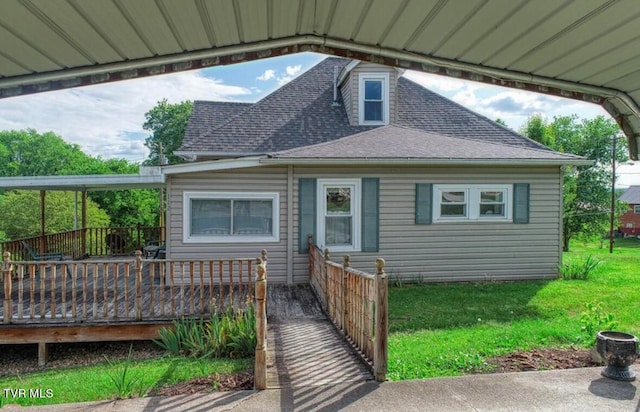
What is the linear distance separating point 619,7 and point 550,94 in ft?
3.35

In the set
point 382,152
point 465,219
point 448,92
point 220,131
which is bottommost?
point 465,219

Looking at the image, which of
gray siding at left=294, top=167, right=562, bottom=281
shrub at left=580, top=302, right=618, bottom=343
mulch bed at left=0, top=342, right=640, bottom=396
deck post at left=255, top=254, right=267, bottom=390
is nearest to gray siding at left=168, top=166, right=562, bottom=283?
gray siding at left=294, top=167, right=562, bottom=281

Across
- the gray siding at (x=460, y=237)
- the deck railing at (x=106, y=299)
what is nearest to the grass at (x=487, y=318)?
the gray siding at (x=460, y=237)

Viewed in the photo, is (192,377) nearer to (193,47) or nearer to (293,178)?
(193,47)

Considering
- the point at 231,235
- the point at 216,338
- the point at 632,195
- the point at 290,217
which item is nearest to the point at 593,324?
the point at 216,338

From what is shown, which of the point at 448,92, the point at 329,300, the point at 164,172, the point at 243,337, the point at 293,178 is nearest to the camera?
the point at 243,337

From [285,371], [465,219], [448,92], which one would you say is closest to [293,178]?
[465,219]

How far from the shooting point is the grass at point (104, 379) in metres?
3.76

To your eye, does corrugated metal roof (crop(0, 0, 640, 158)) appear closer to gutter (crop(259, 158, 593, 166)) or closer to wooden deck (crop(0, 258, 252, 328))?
wooden deck (crop(0, 258, 252, 328))

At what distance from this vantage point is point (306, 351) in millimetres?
4512

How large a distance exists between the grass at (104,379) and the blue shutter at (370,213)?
4824 millimetres

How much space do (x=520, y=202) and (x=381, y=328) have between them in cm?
707

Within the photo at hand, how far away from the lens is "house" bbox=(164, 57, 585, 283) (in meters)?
8.35

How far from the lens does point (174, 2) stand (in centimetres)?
181
